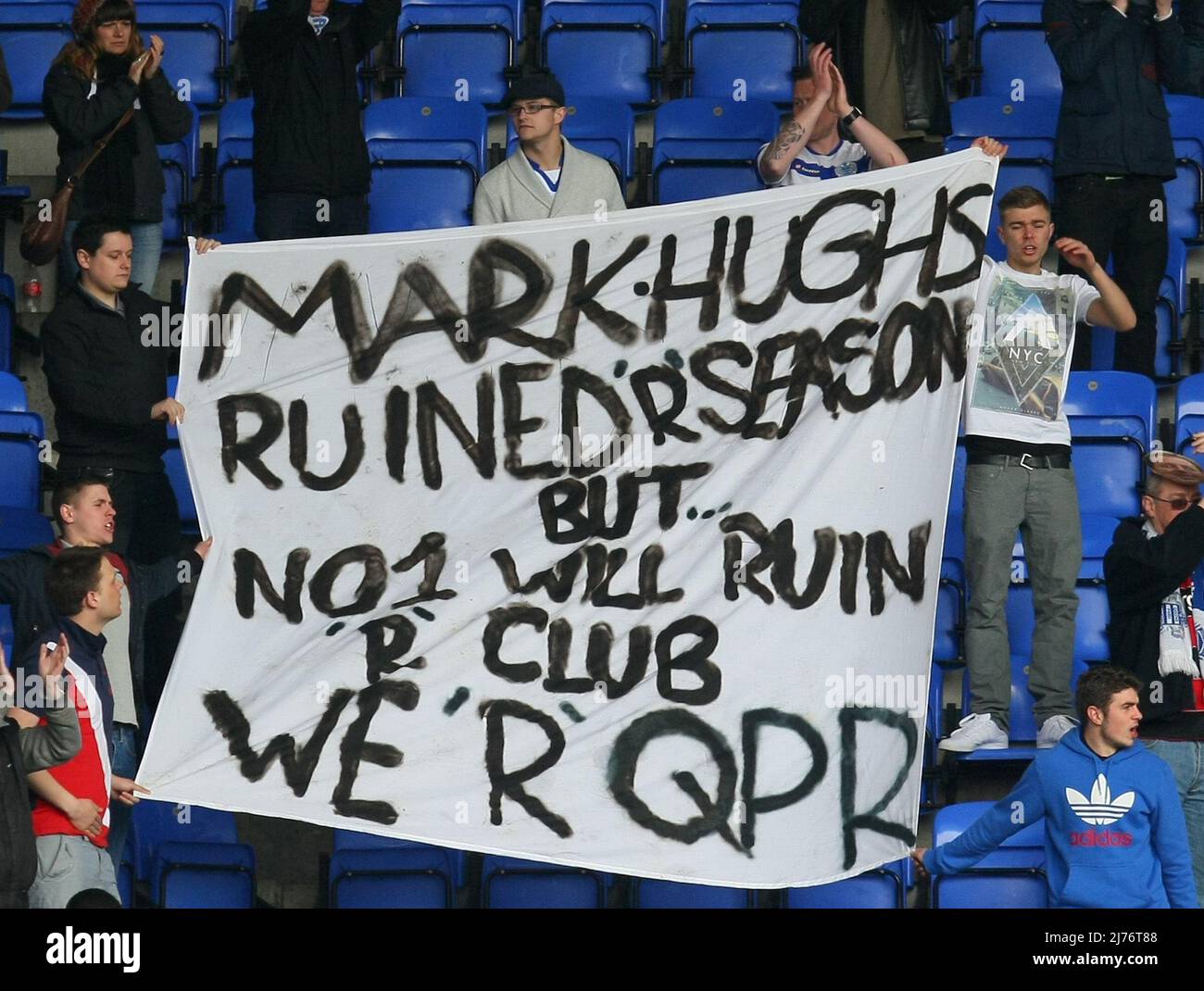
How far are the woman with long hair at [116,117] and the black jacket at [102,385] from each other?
3.73ft

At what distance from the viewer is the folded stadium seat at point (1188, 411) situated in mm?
9156

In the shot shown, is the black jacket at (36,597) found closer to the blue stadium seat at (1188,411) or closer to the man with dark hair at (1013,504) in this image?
the blue stadium seat at (1188,411)

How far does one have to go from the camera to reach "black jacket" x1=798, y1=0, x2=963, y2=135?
9.43 m

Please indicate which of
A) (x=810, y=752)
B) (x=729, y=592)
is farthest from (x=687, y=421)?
(x=810, y=752)

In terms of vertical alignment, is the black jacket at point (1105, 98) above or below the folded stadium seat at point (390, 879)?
above

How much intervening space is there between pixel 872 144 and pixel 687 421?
5.52 ft

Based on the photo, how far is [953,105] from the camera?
423 inches

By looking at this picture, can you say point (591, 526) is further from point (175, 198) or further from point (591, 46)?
point (591, 46)

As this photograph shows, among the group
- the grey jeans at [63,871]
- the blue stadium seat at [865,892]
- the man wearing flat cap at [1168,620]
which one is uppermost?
the man wearing flat cap at [1168,620]

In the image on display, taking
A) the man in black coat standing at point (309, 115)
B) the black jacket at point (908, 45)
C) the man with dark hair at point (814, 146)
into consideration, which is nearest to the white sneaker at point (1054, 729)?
the man with dark hair at point (814, 146)

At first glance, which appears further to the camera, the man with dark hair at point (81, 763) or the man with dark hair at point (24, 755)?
the man with dark hair at point (81, 763)

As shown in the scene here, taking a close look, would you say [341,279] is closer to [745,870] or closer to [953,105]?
[745,870]

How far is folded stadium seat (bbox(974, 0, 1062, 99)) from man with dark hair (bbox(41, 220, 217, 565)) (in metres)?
4.77

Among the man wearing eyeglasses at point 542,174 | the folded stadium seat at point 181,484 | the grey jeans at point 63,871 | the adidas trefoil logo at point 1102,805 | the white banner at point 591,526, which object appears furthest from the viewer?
the folded stadium seat at point 181,484
